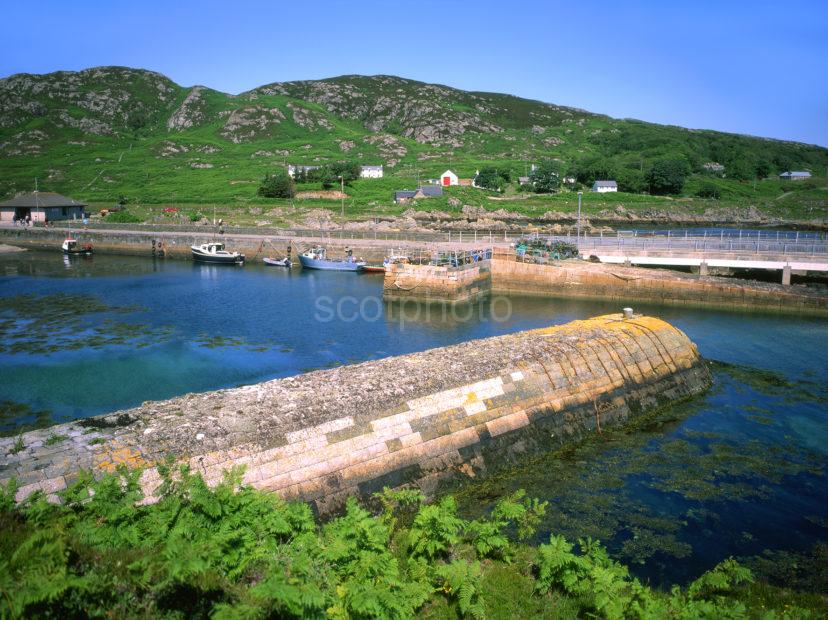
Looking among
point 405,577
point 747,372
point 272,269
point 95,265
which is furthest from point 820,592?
point 95,265

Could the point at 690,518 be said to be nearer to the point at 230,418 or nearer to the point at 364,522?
the point at 364,522

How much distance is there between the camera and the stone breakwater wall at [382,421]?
12.4m

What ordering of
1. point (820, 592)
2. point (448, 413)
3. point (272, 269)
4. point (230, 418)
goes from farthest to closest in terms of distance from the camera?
1. point (272, 269)
2. point (448, 413)
3. point (230, 418)
4. point (820, 592)

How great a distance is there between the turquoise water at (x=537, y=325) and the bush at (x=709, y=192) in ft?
361

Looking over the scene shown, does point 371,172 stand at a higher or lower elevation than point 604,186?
higher

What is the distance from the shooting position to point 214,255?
67438 mm

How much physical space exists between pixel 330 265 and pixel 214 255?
1582 cm

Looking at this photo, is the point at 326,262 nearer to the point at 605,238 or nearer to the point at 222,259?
the point at 222,259

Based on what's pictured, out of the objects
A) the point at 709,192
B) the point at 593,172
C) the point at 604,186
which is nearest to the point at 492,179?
the point at 604,186

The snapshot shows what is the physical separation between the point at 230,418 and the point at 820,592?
13.2 metres

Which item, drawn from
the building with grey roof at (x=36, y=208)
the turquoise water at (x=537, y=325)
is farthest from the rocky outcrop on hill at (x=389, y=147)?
the turquoise water at (x=537, y=325)

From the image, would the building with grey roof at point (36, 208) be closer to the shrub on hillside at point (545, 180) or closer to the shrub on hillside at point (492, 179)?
the shrub on hillside at point (492, 179)

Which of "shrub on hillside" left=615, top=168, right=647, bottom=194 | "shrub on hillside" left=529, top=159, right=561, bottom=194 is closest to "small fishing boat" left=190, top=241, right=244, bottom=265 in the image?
"shrub on hillside" left=529, top=159, right=561, bottom=194

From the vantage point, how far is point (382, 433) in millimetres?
14930
